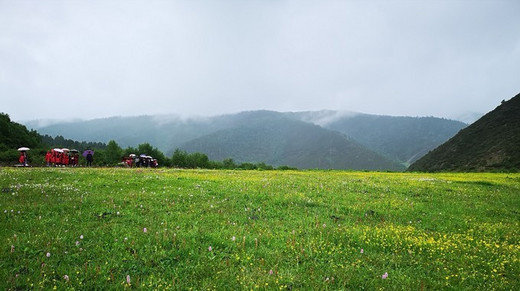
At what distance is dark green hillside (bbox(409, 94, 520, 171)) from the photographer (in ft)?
360

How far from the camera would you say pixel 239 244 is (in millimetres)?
8336

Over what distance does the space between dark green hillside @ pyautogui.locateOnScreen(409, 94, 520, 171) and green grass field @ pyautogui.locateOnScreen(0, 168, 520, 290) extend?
117324mm

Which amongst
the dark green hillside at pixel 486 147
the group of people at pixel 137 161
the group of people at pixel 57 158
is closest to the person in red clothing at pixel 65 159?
the group of people at pixel 57 158

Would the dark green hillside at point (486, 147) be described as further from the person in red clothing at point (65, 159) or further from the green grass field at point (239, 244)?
the person in red clothing at point (65, 159)

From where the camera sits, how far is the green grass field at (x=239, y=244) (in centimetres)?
651

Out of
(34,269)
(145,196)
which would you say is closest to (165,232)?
(34,269)

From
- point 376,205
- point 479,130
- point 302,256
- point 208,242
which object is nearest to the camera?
point 302,256

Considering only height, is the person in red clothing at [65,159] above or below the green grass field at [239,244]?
above

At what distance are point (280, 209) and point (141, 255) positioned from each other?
7104mm

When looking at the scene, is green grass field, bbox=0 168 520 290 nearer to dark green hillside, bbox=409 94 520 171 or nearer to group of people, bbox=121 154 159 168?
group of people, bbox=121 154 159 168

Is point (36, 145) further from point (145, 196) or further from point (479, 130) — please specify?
point (479, 130)

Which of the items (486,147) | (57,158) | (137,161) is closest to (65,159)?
(57,158)

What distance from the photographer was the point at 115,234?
27.9 ft

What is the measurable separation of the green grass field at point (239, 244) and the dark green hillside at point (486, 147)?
117 meters
